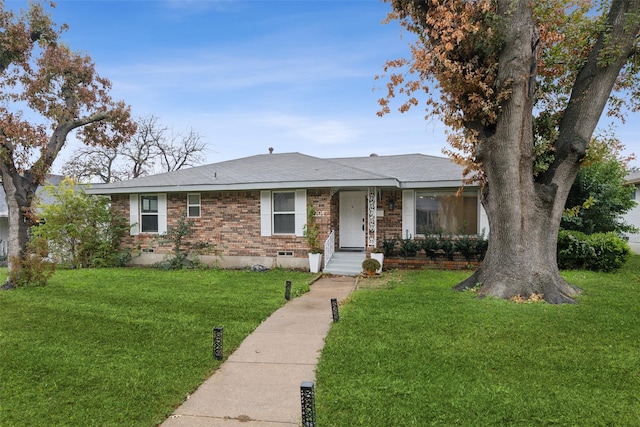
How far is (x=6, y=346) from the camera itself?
205 inches

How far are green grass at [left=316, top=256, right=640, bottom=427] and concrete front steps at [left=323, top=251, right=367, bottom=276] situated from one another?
411cm

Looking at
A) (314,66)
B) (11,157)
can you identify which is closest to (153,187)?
(11,157)

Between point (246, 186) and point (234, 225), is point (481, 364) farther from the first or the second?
point (234, 225)

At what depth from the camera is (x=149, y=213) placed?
13.9 m

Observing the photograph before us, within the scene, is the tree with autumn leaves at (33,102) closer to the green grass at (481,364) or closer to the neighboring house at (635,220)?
the green grass at (481,364)

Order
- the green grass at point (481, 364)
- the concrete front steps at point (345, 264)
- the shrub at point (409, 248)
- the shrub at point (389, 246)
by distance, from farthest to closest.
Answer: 1. the shrub at point (389, 246)
2. the shrub at point (409, 248)
3. the concrete front steps at point (345, 264)
4. the green grass at point (481, 364)

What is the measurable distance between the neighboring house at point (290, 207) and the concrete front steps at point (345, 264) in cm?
41

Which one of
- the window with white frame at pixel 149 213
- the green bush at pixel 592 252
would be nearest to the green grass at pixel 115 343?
the window with white frame at pixel 149 213

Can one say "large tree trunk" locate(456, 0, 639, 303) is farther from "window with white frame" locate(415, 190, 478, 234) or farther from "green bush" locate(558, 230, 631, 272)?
"window with white frame" locate(415, 190, 478, 234)

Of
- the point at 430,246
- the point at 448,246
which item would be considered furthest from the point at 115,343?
the point at 448,246

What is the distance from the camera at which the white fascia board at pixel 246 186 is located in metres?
11.2

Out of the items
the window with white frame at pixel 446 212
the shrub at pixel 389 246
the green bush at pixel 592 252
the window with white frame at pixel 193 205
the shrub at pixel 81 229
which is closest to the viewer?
the green bush at pixel 592 252

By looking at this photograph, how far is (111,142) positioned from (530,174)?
11.0 meters

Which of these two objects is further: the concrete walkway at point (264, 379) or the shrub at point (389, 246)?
the shrub at point (389, 246)
